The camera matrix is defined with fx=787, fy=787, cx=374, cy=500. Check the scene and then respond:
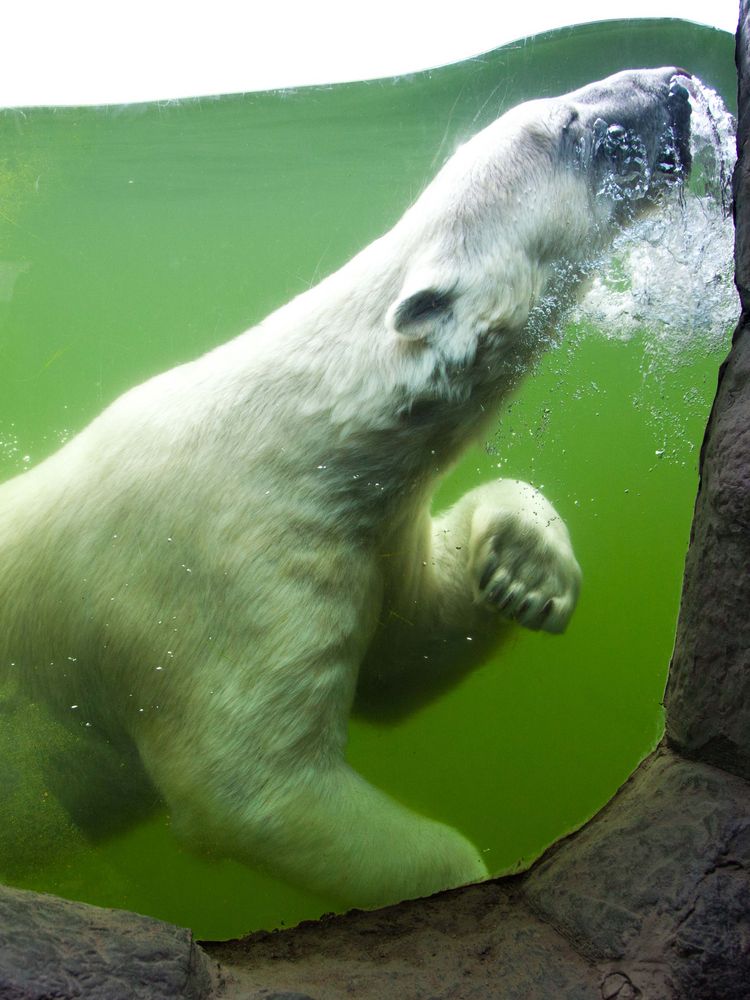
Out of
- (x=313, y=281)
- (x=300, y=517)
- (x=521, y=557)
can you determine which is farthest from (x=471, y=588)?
(x=313, y=281)

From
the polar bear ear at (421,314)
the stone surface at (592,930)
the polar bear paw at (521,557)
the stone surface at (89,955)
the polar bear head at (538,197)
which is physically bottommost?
the stone surface at (592,930)

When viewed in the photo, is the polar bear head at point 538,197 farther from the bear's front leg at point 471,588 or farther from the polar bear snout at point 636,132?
the bear's front leg at point 471,588

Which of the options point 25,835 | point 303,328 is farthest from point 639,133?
point 25,835

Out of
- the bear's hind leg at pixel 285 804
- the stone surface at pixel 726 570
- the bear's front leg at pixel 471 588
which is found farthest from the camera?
the bear's front leg at pixel 471 588

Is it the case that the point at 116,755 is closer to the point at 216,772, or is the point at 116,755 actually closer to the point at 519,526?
the point at 216,772

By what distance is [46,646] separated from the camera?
1412mm

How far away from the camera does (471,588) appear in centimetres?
160

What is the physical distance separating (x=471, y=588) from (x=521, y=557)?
123 millimetres

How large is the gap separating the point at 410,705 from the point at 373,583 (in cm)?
34

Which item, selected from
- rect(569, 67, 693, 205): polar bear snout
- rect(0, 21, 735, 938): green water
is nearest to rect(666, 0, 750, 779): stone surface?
rect(569, 67, 693, 205): polar bear snout

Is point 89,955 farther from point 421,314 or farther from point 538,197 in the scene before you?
point 538,197

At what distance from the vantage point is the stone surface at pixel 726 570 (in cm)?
105

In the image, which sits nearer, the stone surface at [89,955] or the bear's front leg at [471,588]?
the stone surface at [89,955]

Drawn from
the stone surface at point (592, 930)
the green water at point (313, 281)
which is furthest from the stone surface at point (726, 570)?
the green water at point (313, 281)
